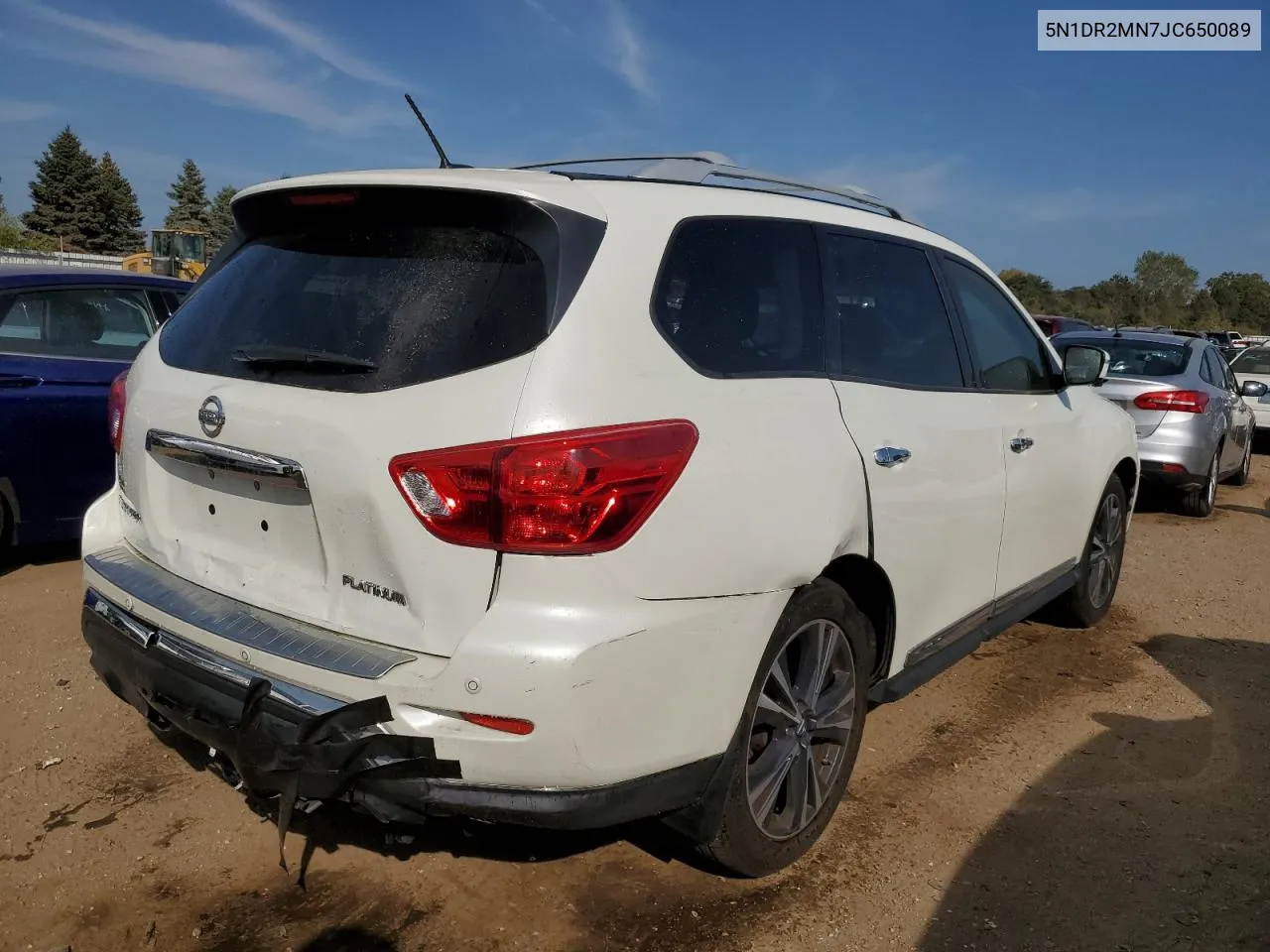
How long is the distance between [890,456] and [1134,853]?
1451 mm

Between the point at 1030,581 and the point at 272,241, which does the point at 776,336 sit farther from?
the point at 1030,581

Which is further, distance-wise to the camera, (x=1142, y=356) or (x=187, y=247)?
(x=187, y=247)

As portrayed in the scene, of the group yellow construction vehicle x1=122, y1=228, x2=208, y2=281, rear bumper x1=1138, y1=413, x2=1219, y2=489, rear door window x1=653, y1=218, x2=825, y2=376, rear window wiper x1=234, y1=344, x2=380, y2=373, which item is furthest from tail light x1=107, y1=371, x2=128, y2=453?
yellow construction vehicle x1=122, y1=228, x2=208, y2=281

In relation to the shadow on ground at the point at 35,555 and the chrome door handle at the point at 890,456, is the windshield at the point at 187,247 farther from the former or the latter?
the chrome door handle at the point at 890,456

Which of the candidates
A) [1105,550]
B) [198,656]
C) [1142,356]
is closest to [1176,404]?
[1142,356]

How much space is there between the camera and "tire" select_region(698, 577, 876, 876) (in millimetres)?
2648

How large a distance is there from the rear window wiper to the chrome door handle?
1.43 metres

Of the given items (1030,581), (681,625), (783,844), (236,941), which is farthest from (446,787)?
(1030,581)

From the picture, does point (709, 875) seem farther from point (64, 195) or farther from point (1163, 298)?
point (64, 195)

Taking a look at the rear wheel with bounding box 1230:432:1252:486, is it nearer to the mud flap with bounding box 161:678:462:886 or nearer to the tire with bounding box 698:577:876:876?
the tire with bounding box 698:577:876:876

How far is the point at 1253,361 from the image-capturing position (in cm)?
1452

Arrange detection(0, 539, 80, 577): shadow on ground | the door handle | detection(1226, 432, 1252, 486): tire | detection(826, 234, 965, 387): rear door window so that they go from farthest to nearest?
detection(1226, 432, 1252, 486): tire → detection(0, 539, 80, 577): shadow on ground → the door handle → detection(826, 234, 965, 387): rear door window

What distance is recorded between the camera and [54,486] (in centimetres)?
539

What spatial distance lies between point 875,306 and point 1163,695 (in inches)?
96.6
